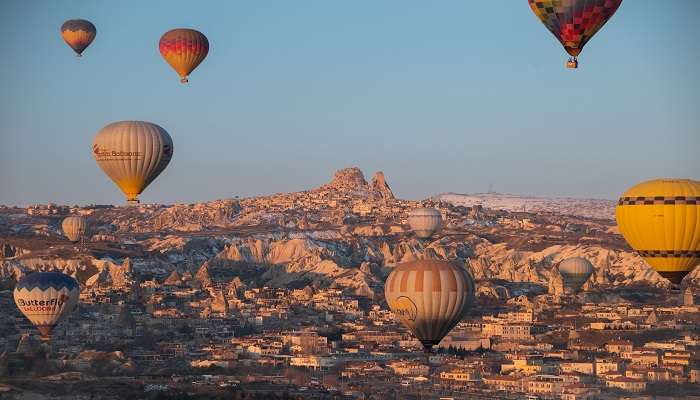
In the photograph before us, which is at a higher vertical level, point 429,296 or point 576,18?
point 576,18

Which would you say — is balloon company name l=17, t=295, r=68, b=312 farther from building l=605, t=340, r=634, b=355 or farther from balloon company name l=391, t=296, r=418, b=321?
building l=605, t=340, r=634, b=355

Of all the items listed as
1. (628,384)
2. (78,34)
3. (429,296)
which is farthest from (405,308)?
(78,34)

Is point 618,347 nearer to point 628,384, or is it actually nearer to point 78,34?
point 628,384

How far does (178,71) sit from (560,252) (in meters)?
81.9

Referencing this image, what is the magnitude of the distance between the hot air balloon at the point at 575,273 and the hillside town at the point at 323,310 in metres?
1.08

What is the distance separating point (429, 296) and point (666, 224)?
1029 centimetres

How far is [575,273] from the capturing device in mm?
128125

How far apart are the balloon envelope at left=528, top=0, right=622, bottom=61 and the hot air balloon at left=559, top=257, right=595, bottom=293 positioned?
7395 centimetres

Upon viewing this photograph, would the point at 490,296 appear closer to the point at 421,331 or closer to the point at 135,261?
the point at 135,261

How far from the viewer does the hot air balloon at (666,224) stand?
61.4m

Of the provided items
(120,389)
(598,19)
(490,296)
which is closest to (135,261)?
(490,296)

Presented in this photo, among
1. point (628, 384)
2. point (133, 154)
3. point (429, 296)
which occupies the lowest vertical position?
point (628, 384)

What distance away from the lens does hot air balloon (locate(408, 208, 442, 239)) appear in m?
154

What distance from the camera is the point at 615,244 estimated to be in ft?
504
